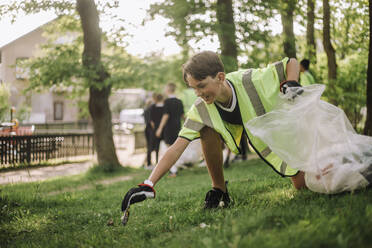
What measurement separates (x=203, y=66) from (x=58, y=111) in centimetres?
3384

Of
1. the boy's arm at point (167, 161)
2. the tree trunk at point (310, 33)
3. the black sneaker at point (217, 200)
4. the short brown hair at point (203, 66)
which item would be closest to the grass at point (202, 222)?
the black sneaker at point (217, 200)

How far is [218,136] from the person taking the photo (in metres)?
3.31

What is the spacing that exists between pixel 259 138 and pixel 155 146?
7.81m

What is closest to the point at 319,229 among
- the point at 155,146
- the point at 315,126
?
the point at 315,126

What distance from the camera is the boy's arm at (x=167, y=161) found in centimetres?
287

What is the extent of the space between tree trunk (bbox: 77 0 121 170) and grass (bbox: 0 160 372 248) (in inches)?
220

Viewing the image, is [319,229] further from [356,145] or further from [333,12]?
[333,12]

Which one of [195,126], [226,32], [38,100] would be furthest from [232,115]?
[38,100]

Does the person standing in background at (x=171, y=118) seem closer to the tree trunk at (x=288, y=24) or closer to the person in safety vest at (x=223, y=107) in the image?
the tree trunk at (x=288, y=24)

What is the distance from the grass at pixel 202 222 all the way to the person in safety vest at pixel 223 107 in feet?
1.04

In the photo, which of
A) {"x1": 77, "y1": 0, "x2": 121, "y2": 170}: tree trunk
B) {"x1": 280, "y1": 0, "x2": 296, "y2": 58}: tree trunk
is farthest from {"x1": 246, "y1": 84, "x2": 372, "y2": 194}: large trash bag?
{"x1": 77, "y1": 0, "x2": 121, "y2": 170}: tree trunk

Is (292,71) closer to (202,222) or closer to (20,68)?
(202,222)

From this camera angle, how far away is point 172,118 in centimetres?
923

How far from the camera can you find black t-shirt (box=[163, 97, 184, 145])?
363 inches
